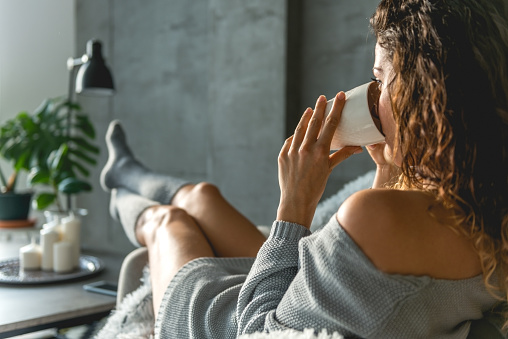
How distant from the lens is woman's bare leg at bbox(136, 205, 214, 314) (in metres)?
1.43

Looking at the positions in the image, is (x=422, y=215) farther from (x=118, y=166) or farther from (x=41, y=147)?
(x=41, y=147)

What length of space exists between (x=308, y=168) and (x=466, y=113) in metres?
0.31

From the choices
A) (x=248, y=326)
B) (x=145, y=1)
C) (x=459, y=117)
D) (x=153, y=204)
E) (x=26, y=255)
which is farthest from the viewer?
(x=145, y=1)

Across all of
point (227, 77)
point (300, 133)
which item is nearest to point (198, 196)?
point (300, 133)

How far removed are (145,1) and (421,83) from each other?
325 cm

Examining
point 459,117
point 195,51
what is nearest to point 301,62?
point 195,51

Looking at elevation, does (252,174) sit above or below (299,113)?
below

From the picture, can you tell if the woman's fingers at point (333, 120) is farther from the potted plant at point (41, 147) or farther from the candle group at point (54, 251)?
the potted plant at point (41, 147)

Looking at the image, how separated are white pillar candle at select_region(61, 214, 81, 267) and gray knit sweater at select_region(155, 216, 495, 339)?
1.08 metres

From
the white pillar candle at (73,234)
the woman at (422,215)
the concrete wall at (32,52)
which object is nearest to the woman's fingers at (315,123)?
the woman at (422,215)

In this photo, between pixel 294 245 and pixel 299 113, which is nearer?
pixel 294 245

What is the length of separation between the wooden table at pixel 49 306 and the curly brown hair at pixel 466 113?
1.05 m

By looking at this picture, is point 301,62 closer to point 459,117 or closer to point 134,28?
point 134,28

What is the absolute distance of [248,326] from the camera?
A: 1.01 meters
